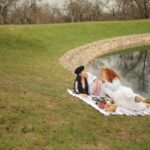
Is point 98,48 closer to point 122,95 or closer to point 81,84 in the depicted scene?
point 81,84

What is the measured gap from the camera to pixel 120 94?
41.5ft

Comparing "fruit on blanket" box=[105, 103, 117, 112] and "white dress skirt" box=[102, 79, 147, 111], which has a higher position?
"white dress skirt" box=[102, 79, 147, 111]

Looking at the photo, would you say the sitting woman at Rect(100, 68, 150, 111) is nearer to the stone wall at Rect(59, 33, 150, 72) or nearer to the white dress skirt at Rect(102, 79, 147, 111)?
the white dress skirt at Rect(102, 79, 147, 111)

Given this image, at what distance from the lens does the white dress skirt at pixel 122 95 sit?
40.1 feet

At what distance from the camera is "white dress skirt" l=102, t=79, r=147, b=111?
40.1 feet

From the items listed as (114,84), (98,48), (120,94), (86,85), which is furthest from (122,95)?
(98,48)

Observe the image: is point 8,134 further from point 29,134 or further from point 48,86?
point 48,86

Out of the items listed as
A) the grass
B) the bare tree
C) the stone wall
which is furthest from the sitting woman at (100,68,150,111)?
the bare tree

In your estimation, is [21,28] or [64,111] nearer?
[64,111]

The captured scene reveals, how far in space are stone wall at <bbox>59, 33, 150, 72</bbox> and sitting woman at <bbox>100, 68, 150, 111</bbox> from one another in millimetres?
15131

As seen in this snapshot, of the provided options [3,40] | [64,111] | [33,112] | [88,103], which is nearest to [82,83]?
[88,103]

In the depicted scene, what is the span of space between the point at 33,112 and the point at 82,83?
3.27 metres

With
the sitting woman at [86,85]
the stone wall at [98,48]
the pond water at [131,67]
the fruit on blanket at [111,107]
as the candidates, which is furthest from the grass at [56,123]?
the stone wall at [98,48]

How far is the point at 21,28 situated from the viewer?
4028cm
